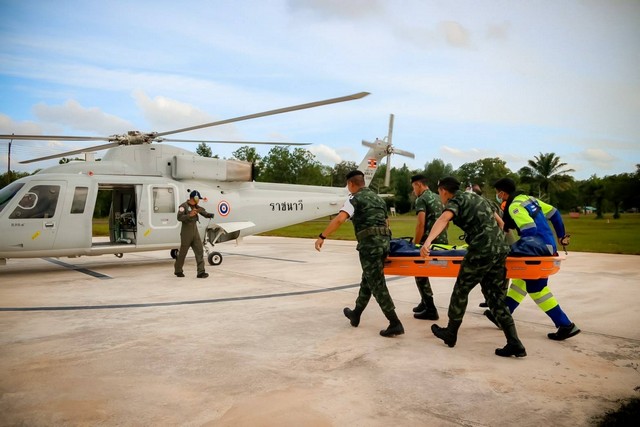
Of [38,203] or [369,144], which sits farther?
[369,144]

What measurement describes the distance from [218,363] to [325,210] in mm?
9425

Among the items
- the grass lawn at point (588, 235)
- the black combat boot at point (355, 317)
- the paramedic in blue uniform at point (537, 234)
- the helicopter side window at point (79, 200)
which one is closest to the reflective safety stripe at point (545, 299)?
the paramedic in blue uniform at point (537, 234)

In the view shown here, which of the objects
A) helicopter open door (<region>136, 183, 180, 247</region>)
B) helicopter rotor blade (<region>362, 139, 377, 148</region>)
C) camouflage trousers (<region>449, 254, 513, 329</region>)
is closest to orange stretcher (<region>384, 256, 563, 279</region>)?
camouflage trousers (<region>449, 254, 513, 329</region>)

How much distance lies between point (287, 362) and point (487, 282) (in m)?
2.11

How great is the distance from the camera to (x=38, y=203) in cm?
913

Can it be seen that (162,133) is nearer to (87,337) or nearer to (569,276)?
(87,337)

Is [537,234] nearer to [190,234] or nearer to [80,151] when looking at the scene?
[190,234]

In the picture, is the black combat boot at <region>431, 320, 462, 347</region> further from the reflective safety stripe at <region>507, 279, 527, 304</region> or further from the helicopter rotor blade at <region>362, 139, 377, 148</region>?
the helicopter rotor blade at <region>362, 139, 377, 148</region>

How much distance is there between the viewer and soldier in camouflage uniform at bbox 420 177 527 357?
14.2 ft

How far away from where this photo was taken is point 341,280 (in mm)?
8828

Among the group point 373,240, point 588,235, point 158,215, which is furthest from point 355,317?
point 588,235

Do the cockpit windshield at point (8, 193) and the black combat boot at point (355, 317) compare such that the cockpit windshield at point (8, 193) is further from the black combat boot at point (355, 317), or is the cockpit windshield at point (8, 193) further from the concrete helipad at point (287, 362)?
the black combat boot at point (355, 317)

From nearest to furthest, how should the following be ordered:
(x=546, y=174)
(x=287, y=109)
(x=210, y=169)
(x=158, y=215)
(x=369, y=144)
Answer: (x=287, y=109) < (x=158, y=215) < (x=210, y=169) < (x=369, y=144) < (x=546, y=174)

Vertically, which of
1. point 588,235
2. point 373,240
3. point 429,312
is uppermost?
point 373,240
